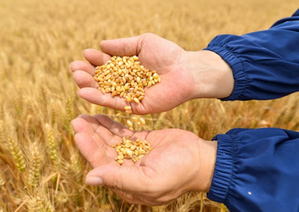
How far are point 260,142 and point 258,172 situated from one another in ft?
0.50

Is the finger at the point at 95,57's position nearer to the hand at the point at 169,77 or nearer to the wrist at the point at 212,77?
the hand at the point at 169,77

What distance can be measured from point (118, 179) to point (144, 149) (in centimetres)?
43

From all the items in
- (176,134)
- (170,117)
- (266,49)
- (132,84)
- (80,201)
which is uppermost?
(266,49)

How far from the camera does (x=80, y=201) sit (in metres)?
1.43

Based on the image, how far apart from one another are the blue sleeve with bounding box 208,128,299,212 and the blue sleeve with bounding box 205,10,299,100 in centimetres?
39

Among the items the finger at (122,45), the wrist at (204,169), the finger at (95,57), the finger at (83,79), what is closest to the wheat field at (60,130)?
the wrist at (204,169)

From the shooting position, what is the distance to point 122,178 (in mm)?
1024

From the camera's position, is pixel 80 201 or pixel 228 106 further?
pixel 228 106

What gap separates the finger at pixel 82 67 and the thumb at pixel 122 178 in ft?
2.77

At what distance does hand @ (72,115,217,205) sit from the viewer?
3.39 ft

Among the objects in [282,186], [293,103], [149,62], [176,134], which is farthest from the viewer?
[149,62]

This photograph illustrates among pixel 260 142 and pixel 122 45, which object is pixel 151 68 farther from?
pixel 260 142

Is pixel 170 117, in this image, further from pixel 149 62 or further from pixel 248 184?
pixel 248 184

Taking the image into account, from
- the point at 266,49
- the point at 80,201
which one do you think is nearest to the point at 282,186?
the point at 266,49
